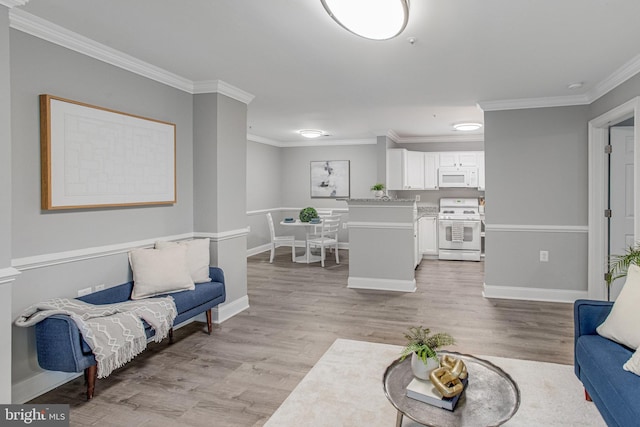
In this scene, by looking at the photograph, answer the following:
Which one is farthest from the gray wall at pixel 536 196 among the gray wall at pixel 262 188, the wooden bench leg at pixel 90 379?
the gray wall at pixel 262 188

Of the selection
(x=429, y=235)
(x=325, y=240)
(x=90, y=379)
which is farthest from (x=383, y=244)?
(x=90, y=379)

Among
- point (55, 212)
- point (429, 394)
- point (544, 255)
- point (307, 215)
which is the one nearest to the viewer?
point (429, 394)

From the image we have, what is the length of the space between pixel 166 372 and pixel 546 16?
3.57m

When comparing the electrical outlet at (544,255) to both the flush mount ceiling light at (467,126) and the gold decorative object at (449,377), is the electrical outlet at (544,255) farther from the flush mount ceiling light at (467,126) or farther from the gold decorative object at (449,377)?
the gold decorative object at (449,377)

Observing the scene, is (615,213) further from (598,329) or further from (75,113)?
(75,113)

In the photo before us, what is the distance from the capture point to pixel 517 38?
2.97 m

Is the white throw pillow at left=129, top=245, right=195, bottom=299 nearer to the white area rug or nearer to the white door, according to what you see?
the white area rug

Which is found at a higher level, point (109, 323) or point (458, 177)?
point (458, 177)

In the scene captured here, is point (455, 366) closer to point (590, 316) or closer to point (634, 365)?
point (634, 365)

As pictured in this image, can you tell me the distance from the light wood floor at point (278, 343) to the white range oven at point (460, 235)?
1698 mm

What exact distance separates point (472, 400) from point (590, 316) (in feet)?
3.95

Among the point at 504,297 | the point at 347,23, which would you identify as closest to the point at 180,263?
the point at 347,23

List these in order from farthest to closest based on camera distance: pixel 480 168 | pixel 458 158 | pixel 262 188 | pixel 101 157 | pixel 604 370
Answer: pixel 262 188 < pixel 458 158 < pixel 480 168 < pixel 101 157 < pixel 604 370

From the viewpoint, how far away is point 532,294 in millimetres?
4984
